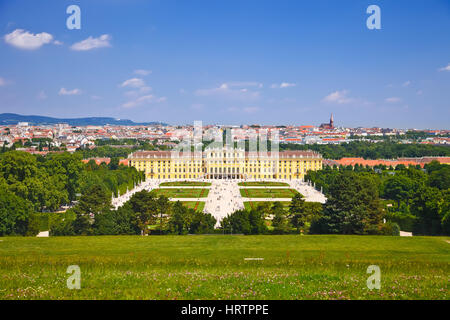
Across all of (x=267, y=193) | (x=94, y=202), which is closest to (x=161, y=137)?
(x=267, y=193)

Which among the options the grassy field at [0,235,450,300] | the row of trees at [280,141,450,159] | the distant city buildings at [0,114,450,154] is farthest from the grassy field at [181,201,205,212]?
the row of trees at [280,141,450,159]

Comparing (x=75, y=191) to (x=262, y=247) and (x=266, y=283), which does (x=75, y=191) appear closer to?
(x=262, y=247)

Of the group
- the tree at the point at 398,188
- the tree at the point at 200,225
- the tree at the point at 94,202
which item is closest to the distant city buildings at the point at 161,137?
the tree at the point at 398,188

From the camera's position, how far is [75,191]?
42250mm

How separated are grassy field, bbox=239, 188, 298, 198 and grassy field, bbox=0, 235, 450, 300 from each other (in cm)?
3127

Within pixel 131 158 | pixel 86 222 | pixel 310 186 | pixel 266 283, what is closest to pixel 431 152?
pixel 310 186

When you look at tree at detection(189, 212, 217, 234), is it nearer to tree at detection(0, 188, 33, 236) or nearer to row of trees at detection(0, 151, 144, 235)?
row of trees at detection(0, 151, 144, 235)

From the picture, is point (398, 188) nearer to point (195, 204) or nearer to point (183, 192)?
point (195, 204)

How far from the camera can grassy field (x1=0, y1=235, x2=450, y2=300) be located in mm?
7516

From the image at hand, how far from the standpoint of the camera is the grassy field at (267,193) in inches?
1932

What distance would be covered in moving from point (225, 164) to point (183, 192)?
2317 cm

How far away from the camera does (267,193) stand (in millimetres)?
51844

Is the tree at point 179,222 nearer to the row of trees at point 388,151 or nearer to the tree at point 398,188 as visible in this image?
the tree at point 398,188

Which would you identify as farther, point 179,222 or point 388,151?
point 388,151
